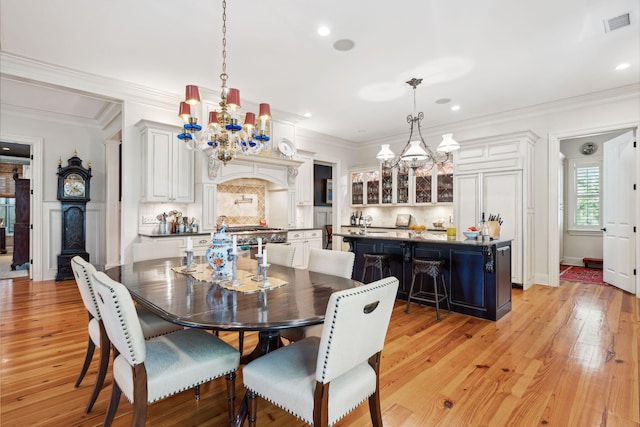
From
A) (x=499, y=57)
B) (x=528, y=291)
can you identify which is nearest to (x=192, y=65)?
(x=499, y=57)

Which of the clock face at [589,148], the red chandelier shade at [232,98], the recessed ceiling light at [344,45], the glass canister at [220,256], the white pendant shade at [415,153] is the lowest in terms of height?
the glass canister at [220,256]

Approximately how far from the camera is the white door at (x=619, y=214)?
4.64 m

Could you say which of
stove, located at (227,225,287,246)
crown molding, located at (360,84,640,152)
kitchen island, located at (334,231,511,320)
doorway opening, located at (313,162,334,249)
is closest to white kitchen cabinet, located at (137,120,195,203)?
stove, located at (227,225,287,246)

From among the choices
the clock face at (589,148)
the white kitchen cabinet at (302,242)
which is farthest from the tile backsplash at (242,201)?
the clock face at (589,148)

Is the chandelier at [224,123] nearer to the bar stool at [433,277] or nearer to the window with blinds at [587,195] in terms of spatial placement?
the bar stool at [433,277]

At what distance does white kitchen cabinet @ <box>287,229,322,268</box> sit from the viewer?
18.9 feet

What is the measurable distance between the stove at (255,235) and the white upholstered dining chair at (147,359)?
2.94m

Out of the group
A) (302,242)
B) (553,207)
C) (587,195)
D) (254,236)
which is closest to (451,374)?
(254,236)

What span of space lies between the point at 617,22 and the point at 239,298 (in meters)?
3.99

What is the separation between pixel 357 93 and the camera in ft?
15.7

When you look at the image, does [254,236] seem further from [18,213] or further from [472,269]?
[18,213]

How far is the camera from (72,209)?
18.6 ft

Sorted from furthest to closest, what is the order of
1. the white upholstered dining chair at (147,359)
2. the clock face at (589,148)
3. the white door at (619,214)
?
the clock face at (589,148) → the white door at (619,214) → the white upholstered dining chair at (147,359)

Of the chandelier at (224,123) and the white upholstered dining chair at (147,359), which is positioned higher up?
the chandelier at (224,123)
